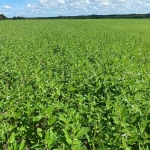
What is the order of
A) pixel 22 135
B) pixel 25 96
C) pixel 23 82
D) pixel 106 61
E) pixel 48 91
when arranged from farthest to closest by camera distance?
pixel 106 61 < pixel 23 82 < pixel 48 91 < pixel 25 96 < pixel 22 135

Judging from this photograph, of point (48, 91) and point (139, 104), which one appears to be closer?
point (139, 104)

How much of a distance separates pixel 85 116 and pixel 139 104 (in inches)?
34.0

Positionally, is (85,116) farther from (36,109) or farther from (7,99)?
(7,99)

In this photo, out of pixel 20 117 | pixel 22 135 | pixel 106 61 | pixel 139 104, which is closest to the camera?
pixel 22 135

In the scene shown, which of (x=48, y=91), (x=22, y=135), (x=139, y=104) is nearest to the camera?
(x=22, y=135)

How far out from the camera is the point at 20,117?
3309mm

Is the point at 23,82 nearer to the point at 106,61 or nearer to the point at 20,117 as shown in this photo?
the point at 20,117

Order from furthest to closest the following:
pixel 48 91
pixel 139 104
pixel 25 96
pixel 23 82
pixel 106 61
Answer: pixel 106 61, pixel 23 82, pixel 48 91, pixel 25 96, pixel 139 104

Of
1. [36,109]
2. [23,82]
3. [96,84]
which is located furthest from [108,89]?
[23,82]

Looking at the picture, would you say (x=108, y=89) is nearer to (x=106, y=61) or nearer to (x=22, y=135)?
(x=22, y=135)

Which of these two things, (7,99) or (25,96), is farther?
(25,96)

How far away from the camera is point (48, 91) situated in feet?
14.4

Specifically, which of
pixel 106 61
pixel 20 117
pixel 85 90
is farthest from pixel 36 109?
pixel 106 61

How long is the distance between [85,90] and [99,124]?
5.59 ft
